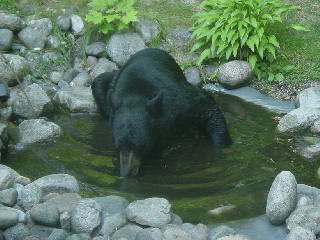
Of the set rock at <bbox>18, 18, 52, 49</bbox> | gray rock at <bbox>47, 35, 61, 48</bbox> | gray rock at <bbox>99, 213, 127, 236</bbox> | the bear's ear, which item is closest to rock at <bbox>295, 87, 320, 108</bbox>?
the bear's ear

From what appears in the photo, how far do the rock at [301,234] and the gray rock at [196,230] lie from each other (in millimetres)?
704

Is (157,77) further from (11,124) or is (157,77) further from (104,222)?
(104,222)

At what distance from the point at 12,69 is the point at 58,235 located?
13.2ft

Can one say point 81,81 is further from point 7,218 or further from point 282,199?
point 282,199

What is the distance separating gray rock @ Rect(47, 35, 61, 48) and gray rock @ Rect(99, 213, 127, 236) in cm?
539

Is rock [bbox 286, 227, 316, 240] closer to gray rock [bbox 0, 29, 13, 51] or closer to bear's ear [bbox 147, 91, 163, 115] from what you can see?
bear's ear [bbox 147, 91, 163, 115]

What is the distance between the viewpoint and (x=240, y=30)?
9859 millimetres

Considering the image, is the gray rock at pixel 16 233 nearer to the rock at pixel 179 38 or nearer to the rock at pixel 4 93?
the rock at pixel 4 93

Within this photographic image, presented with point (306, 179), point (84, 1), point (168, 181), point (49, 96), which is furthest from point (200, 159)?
point (84, 1)

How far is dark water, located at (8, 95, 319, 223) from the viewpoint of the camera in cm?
668

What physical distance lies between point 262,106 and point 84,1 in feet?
13.0

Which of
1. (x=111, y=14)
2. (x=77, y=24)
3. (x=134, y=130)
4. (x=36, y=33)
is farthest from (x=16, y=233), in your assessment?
(x=77, y=24)

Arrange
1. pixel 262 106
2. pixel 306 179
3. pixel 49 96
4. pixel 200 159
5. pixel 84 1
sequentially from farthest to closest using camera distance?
pixel 84 1 < pixel 49 96 < pixel 262 106 < pixel 200 159 < pixel 306 179

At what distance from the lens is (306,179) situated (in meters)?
7.06
